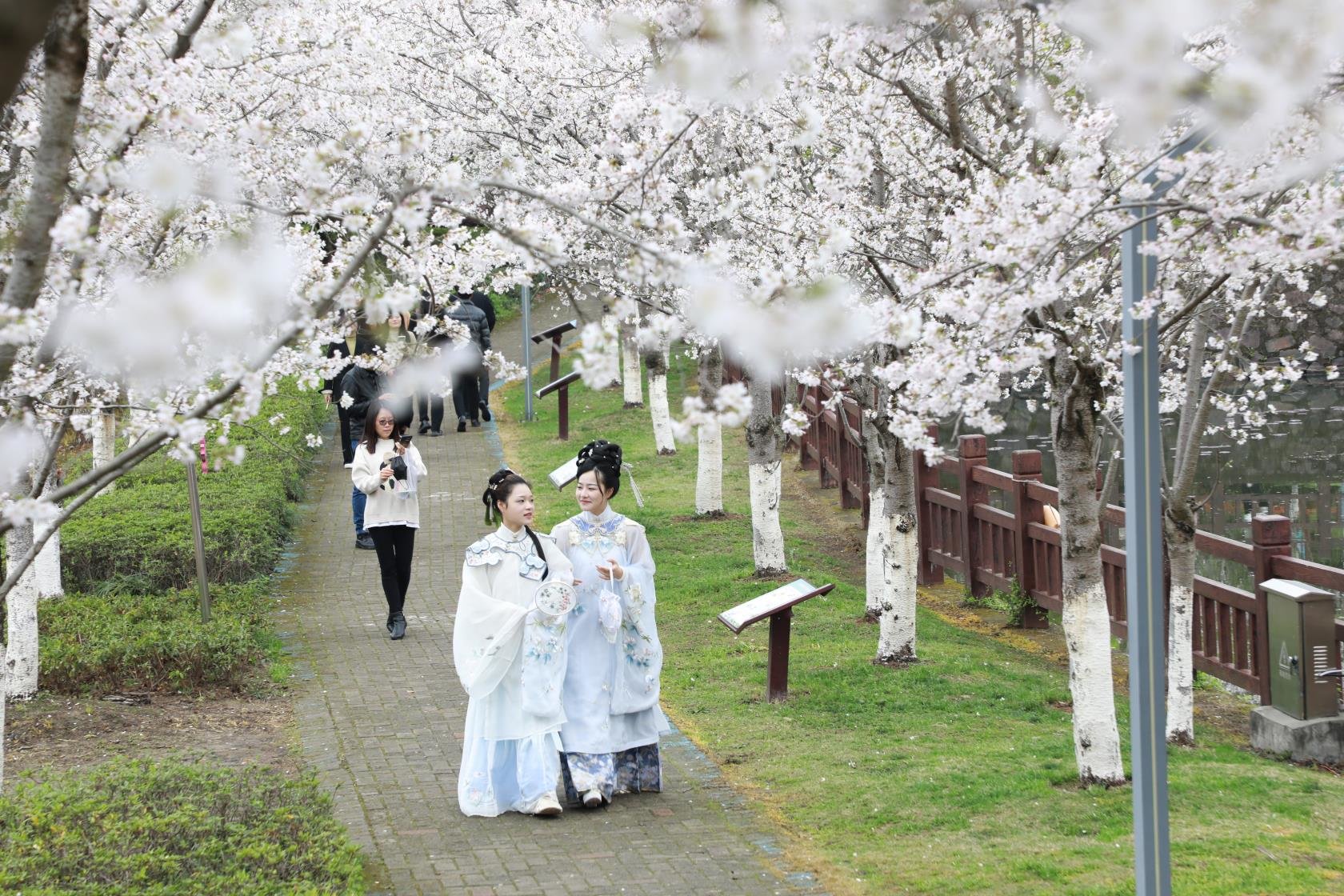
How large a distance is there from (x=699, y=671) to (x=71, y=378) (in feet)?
15.1

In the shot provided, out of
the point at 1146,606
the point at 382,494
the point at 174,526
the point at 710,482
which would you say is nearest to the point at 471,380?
the point at 710,482

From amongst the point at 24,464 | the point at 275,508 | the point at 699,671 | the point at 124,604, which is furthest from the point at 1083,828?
the point at 275,508

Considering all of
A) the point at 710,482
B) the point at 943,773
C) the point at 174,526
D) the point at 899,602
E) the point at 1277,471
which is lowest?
the point at 943,773

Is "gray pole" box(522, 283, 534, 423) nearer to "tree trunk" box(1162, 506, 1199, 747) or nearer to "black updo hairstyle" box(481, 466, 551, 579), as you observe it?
"black updo hairstyle" box(481, 466, 551, 579)

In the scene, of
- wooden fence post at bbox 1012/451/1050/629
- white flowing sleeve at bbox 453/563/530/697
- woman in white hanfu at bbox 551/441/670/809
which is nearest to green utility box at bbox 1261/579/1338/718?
wooden fence post at bbox 1012/451/1050/629

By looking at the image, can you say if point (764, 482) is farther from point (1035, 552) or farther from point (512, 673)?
point (512, 673)

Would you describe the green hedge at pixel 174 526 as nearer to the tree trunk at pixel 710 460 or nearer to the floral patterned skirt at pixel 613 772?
the floral patterned skirt at pixel 613 772

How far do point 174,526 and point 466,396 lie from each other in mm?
8746

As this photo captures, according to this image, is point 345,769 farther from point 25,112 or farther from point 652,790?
point 25,112

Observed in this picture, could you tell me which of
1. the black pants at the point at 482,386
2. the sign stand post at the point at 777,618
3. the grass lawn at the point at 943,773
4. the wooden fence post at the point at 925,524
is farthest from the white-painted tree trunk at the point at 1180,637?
the black pants at the point at 482,386

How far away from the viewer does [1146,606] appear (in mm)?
4539

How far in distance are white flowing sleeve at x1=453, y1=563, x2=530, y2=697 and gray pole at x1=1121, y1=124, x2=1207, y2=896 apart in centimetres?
322

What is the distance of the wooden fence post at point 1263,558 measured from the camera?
330 inches

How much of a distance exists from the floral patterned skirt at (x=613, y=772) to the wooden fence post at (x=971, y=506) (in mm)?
5813
